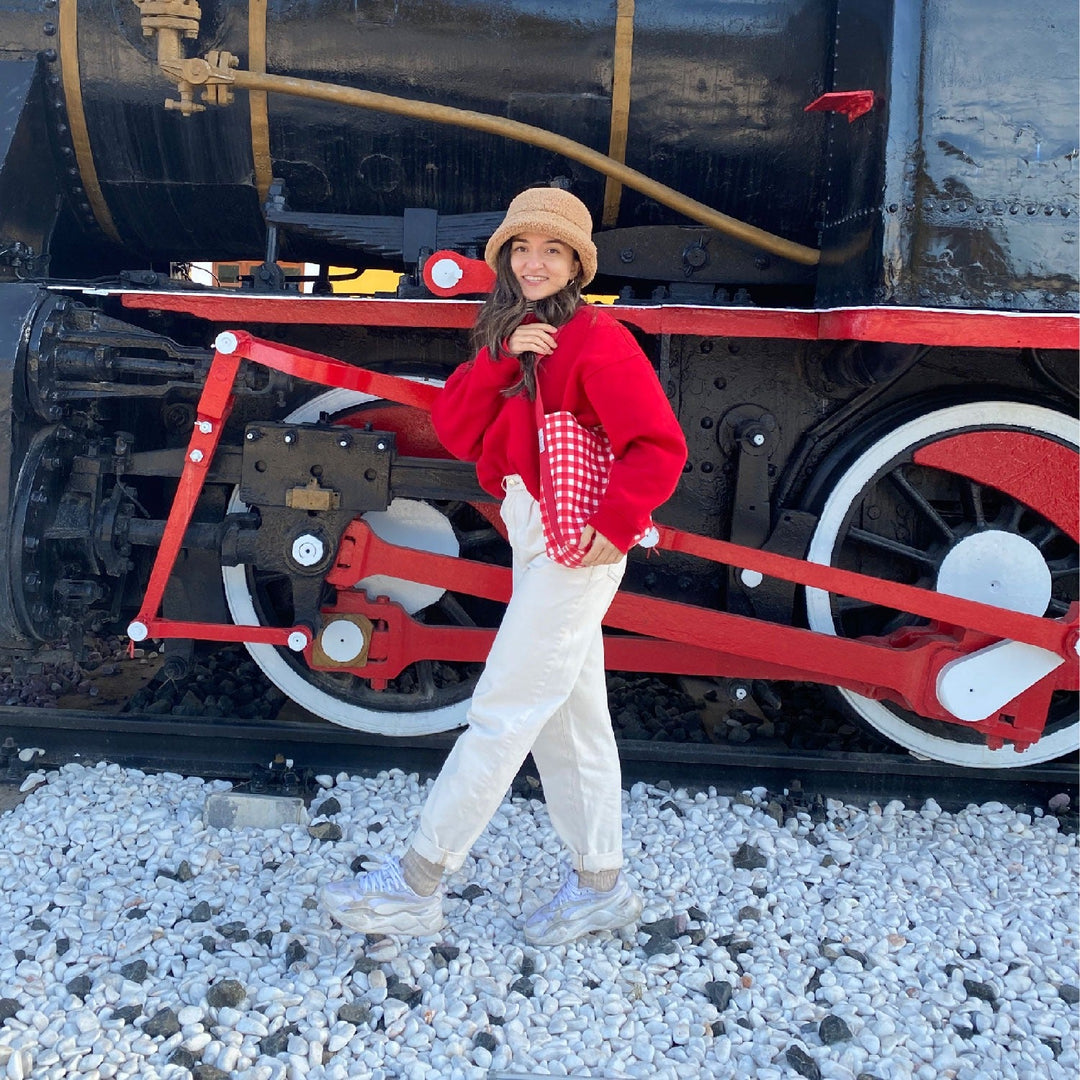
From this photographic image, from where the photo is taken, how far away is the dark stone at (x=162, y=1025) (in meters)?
1.93

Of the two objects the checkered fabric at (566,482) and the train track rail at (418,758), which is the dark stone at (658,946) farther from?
the checkered fabric at (566,482)

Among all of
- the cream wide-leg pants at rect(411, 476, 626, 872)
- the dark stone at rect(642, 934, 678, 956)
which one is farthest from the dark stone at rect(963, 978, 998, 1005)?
the cream wide-leg pants at rect(411, 476, 626, 872)

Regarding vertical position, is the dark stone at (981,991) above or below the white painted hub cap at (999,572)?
below

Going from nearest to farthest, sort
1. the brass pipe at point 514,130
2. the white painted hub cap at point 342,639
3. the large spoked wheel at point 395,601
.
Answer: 1. the brass pipe at point 514,130
2. the white painted hub cap at point 342,639
3. the large spoked wheel at point 395,601

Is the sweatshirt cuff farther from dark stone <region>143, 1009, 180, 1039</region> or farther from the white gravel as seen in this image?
dark stone <region>143, 1009, 180, 1039</region>

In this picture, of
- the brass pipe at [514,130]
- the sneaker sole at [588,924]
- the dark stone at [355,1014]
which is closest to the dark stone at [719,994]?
the sneaker sole at [588,924]

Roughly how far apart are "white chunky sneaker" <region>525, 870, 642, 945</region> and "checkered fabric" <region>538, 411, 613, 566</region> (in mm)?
878

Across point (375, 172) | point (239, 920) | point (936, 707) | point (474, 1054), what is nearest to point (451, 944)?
point (474, 1054)

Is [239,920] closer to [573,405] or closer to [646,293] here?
[573,405]

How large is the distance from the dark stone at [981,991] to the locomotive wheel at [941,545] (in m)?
0.89

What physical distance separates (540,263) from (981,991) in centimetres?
192

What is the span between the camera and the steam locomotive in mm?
Result: 2539

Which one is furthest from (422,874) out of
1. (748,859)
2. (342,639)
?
(748,859)

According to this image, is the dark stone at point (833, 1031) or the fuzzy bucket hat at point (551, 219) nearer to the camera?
the fuzzy bucket hat at point (551, 219)
